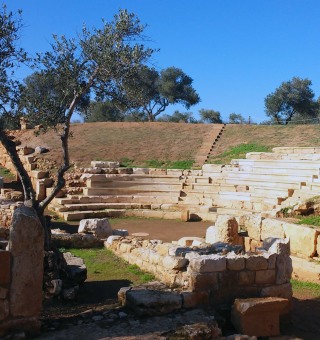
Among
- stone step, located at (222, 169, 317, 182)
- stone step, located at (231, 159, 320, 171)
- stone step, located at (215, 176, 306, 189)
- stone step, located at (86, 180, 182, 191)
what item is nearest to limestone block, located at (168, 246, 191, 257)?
stone step, located at (215, 176, 306, 189)

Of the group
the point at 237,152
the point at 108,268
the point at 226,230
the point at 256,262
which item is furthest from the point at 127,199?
the point at 256,262

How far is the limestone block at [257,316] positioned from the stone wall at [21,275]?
2696 mm

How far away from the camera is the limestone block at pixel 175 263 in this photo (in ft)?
24.1

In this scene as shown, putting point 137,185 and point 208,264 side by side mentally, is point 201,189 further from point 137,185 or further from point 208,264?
point 208,264

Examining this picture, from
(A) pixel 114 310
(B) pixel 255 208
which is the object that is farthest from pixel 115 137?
(A) pixel 114 310

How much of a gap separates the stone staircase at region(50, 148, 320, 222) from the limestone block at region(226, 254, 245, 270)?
10358mm

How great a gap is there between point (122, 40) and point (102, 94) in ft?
4.02

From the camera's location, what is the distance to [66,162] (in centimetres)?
879

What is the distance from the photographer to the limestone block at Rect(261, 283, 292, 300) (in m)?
6.69

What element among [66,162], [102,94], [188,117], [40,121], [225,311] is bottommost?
[225,311]

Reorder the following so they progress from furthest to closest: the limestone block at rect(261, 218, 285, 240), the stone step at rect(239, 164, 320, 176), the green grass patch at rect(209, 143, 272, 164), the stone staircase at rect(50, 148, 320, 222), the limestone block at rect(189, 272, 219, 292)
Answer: the green grass patch at rect(209, 143, 272, 164)
the stone step at rect(239, 164, 320, 176)
the stone staircase at rect(50, 148, 320, 222)
the limestone block at rect(261, 218, 285, 240)
the limestone block at rect(189, 272, 219, 292)

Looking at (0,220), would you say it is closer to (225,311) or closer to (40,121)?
(40,121)

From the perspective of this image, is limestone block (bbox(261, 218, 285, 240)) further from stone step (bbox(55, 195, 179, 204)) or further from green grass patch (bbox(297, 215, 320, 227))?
stone step (bbox(55, 195, 179, 204))

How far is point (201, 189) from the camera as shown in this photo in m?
21.3
